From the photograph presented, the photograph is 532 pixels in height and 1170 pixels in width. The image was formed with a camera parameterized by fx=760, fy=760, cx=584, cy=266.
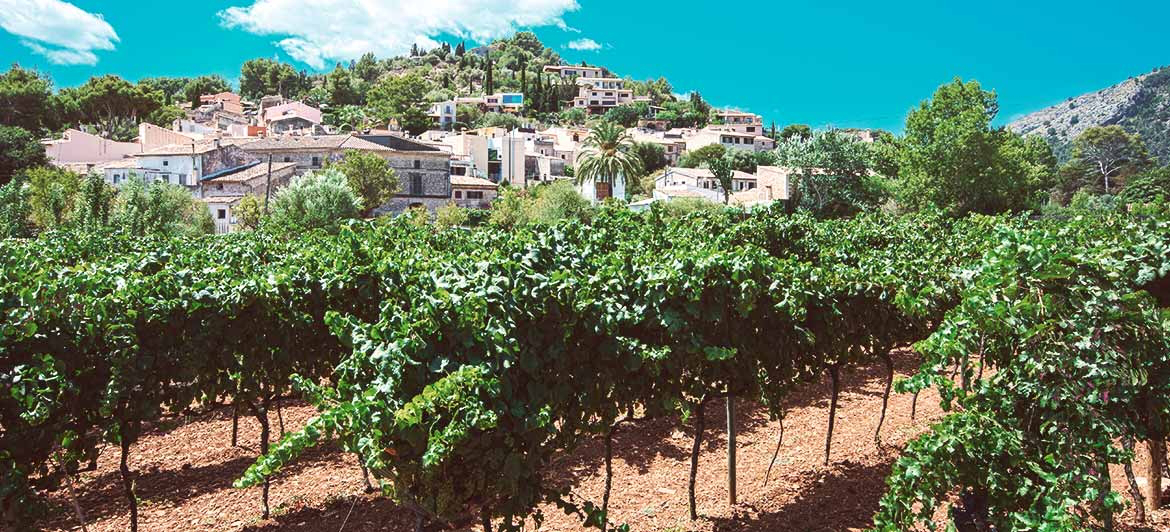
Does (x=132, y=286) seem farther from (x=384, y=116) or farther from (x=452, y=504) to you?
(x=384, y=116)

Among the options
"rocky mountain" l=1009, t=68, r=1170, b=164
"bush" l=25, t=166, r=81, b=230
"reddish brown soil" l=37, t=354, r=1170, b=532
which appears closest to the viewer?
"reddish brown soil" l=37, t=354, r=1170, b=532

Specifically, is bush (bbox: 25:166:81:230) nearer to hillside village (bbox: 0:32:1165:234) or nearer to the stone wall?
hillside village (bbox: 0:32:1165:234)

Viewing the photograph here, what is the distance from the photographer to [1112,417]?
505 centimetres

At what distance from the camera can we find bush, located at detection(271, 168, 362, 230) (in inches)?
1565

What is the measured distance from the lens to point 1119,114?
127875mm

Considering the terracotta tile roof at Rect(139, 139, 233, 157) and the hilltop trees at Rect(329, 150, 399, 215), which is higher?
the terracotta tile roof at Rect(139, 139, 233, 157)

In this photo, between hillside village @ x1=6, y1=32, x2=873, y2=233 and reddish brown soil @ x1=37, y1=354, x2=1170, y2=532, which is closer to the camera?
reddish brown soil @ x1=37, y1=354, x2=1170, y2=532

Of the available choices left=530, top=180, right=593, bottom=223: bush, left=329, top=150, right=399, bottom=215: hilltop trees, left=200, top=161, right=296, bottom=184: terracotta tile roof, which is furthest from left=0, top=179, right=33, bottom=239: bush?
left=530, top=180, right=593, bottom=223: bush

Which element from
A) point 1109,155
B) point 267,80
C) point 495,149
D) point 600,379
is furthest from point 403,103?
point 600,379

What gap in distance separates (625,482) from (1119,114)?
15133 centimetres

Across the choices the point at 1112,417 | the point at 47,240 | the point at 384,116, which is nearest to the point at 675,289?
the point at 1112,417

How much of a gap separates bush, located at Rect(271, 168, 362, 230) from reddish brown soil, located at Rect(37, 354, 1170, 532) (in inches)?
1166

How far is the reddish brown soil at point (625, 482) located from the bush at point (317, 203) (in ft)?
97.2

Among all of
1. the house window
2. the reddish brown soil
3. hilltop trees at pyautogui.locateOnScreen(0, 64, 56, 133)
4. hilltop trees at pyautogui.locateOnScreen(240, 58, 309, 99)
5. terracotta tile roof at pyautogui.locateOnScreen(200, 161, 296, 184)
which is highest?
hilltop trees at pyautogui.locateOnScreen(240, 58, 309, 99)
